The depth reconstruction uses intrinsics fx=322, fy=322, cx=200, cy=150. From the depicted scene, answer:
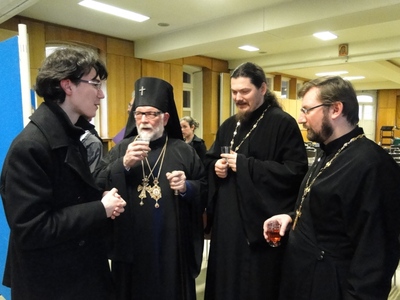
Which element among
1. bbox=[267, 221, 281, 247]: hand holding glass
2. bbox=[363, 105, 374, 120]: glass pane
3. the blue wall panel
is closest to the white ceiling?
the blue wall panel

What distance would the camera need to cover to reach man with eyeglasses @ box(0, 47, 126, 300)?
1080 mm

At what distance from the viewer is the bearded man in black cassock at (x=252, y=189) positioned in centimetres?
194

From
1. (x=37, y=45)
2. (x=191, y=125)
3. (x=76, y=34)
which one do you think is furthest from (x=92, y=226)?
(x=76, y=34)

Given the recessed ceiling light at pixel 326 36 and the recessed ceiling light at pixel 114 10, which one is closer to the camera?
the recessed ceiling light at pixel 114 10

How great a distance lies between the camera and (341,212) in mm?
1318

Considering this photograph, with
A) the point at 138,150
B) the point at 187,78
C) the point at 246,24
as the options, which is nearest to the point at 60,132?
the point at 138,150

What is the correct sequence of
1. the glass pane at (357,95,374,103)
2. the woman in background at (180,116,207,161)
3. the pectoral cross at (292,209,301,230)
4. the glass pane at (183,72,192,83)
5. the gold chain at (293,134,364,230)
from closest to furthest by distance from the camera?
the gold chain at (293,134,364,230) → the pectoral cross at (292,209,301,230) → the woman in background at (180,116,207,161) → the glass pane at (183,72,192,83) → the glass pane at (357,95,374,103)

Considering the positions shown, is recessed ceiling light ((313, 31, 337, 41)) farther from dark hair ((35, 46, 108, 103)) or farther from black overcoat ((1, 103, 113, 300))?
black overcoat ((1, 103, 113, 300))

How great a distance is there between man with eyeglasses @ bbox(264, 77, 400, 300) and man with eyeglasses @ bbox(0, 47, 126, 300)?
2.80ft

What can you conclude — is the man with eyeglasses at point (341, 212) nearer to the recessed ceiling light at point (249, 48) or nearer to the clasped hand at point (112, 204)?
the clasped hand at point (112, 204)


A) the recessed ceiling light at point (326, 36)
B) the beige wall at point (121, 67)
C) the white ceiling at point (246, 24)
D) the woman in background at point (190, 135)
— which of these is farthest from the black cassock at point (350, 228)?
the recessed ceiling light at point (326, 36)

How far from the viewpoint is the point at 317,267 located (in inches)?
55.1

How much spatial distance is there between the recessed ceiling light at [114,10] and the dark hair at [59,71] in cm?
412

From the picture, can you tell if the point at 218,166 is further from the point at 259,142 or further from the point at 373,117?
the point at 373,117
